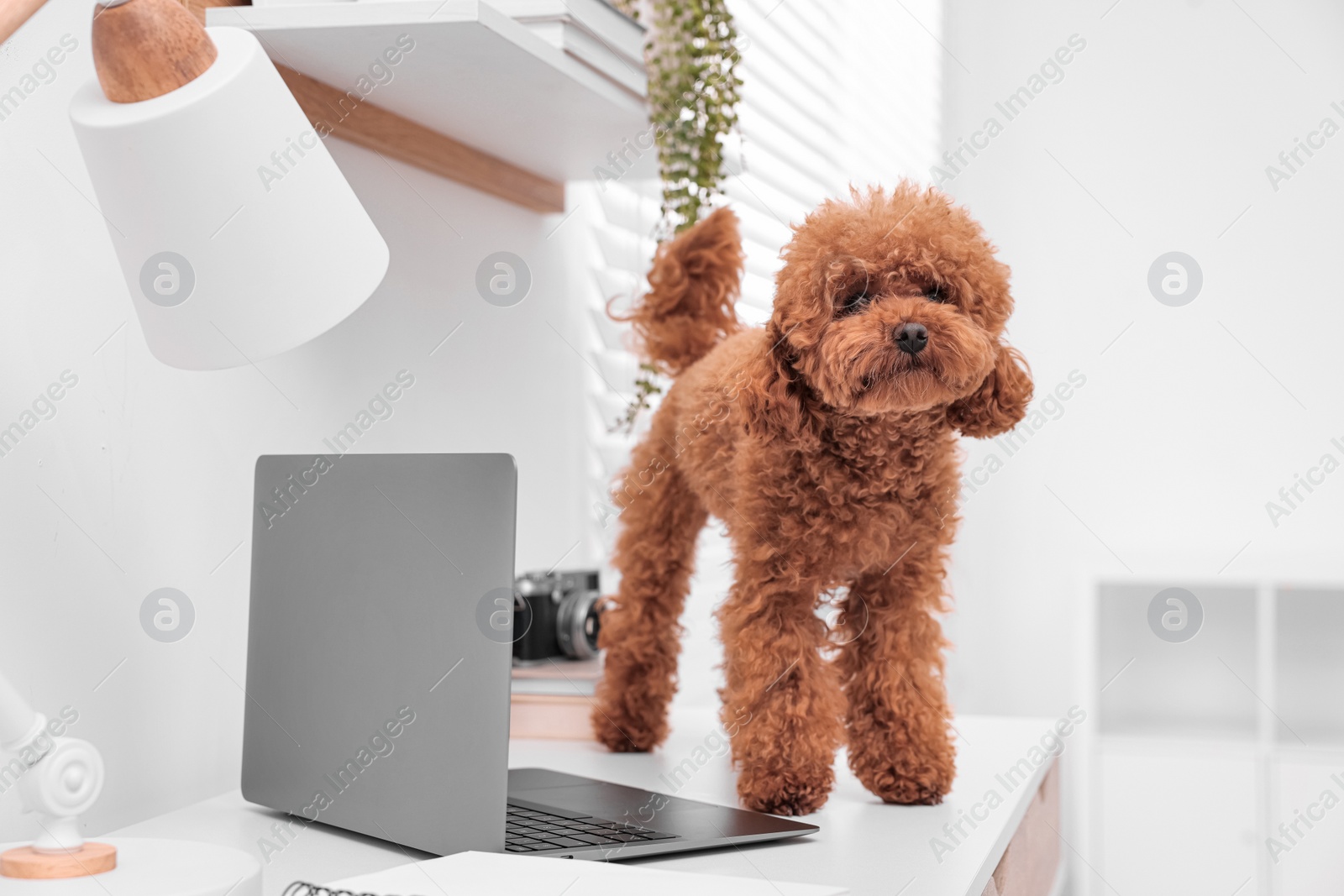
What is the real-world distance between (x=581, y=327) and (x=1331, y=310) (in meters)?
1.74

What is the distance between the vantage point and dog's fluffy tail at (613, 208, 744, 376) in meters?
1.27

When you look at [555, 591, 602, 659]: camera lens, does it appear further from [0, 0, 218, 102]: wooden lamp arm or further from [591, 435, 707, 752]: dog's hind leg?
[0, 0, 218, 102]: wooden lamp arm

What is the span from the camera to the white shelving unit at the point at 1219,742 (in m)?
2.19

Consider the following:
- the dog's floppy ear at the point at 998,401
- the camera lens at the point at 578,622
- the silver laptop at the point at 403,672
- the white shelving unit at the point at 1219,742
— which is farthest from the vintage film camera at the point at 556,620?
the white shelving unit at the point at 1219,742

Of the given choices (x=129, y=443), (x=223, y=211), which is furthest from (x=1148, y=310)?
(x=223, y=211)

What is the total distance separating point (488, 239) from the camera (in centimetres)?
153

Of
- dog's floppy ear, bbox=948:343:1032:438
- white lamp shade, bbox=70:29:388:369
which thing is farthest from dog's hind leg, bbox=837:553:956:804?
white lamp shade, bbox=70:29:388:369

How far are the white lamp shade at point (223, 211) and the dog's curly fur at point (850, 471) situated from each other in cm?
38

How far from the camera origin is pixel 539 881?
2.37ft

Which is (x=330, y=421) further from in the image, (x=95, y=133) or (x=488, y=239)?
(x=95, y=133)

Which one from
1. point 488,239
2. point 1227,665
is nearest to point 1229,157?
point 1227,665

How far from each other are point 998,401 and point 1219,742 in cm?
168

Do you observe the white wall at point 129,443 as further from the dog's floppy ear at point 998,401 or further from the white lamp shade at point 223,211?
the dog's floppy ear at point 998,401

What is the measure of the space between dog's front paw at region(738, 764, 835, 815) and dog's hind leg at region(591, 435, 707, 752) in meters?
0.29
